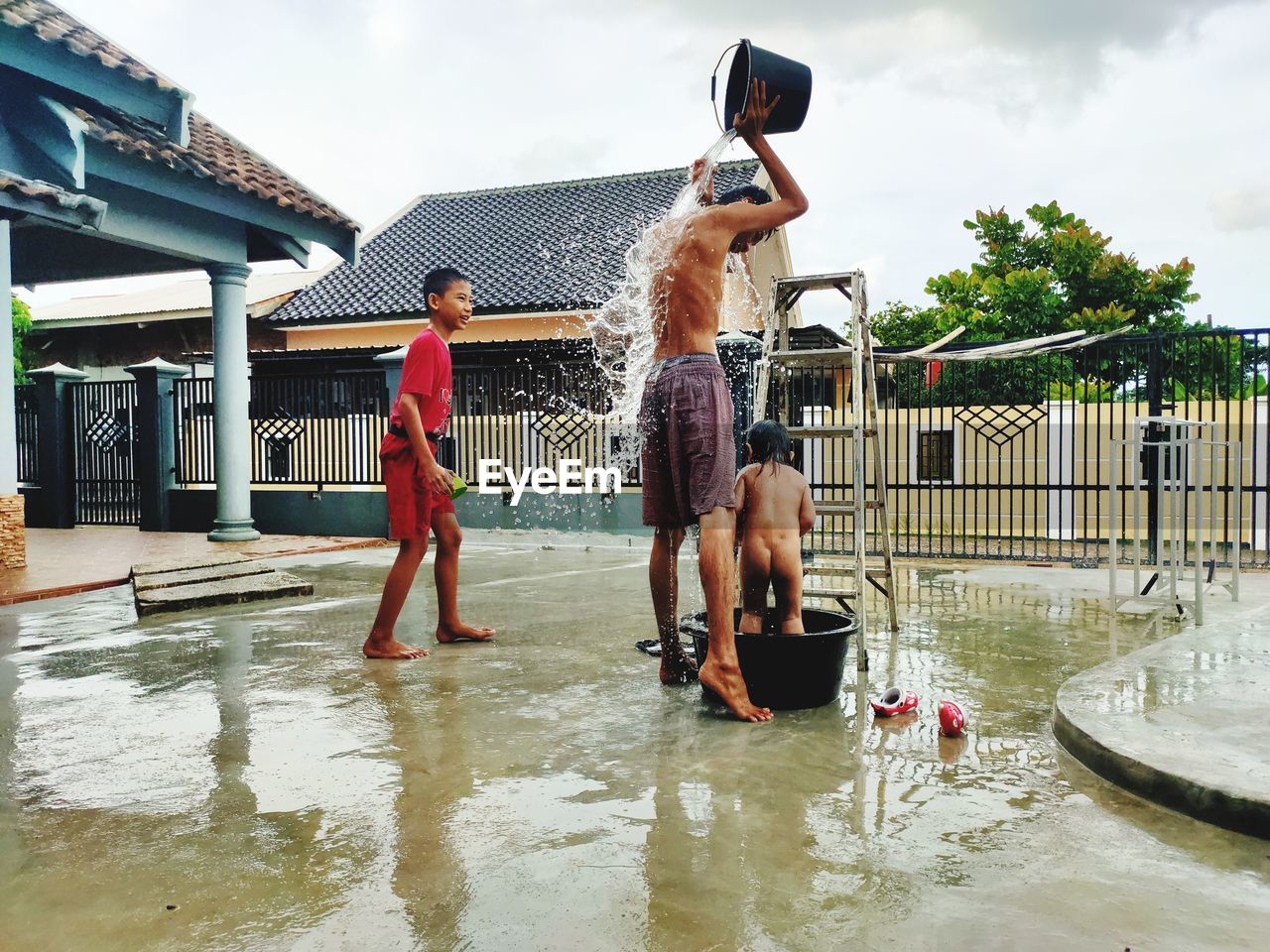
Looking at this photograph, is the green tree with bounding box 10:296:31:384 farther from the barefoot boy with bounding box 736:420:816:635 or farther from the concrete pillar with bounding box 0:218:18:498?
the barefoot boy with bounding box 736:420:816:635

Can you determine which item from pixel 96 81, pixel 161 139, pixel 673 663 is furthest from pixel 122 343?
pixel 673 663

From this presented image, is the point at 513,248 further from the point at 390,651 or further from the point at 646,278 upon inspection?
the point at 646,278

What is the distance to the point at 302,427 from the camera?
12617 millimetres

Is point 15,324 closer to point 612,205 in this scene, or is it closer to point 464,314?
point 612,205

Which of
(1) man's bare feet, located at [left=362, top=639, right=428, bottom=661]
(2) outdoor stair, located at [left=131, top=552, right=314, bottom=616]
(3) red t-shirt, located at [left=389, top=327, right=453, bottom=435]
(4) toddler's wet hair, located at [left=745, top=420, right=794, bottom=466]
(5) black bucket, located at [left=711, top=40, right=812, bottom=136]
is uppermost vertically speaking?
(5) black bucket, located at [left=711, top=40, right=812, bottom=136]

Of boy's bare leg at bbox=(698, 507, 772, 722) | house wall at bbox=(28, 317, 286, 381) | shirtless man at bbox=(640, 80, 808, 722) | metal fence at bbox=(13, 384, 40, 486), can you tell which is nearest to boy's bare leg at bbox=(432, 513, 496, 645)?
shirtless man at bbox=(640, 80, 808, 722)

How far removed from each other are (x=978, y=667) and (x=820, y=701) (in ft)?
3.72

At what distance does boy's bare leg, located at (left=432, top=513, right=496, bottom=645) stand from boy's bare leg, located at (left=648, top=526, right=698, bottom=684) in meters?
1.38

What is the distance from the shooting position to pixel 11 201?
610cm

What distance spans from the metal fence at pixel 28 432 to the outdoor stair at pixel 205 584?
765cm

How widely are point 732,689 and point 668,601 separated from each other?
0.57 metres

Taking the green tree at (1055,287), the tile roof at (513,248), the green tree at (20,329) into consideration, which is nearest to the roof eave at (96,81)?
the tile roof at (513,248)

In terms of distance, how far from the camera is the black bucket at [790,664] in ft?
12.7

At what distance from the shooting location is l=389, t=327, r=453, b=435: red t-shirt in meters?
4.94
